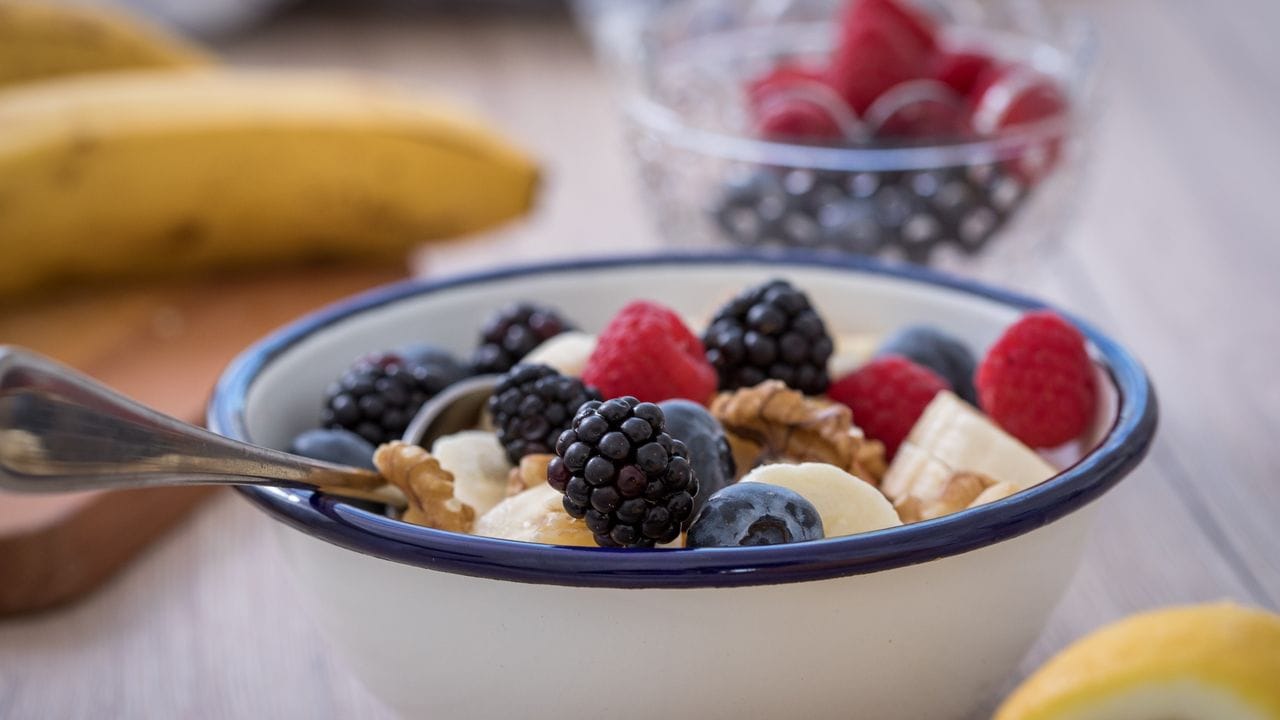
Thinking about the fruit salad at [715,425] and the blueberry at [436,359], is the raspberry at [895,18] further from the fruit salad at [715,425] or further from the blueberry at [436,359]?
the blueberry at [436,359]

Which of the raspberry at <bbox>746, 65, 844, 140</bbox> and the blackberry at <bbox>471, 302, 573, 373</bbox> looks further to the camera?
the raspberry at <bbox>746, 65, 844, 140</bbox>

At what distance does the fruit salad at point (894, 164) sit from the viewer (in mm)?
1091

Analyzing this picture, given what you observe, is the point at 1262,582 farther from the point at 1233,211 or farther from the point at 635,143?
the point at 1233,211

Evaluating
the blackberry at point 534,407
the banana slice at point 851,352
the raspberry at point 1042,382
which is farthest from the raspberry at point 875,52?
the blackberry at point 534,407

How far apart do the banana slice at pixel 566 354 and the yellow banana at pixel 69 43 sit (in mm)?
1041

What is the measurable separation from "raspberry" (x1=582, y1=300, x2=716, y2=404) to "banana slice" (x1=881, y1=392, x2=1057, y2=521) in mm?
118

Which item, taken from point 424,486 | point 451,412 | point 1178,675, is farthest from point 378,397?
point 1178,675

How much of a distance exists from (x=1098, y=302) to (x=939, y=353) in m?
0.57

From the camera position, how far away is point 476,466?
72 centimetres

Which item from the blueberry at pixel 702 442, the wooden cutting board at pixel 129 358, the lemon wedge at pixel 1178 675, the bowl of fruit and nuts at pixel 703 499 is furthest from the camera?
the wooden cutting board at pixel 129 358

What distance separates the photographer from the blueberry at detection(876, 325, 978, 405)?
0.81m

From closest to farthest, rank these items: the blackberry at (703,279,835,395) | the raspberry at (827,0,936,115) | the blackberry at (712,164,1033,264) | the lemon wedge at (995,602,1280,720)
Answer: the lemon wedge at (995,602,1280,720) → the blackberry at (703,279,835,395) → the blackberry at (712,164,1033,264) → the raspberry at (827,0,936,115)

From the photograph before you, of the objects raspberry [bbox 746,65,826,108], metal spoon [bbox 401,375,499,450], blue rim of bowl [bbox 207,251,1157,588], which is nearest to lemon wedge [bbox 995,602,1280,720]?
blue rim of bowl [bbox 207,251,1157,588]

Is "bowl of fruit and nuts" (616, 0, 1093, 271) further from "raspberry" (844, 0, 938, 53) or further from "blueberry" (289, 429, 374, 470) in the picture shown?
"blueberry" (289, 429, 374, 470)
